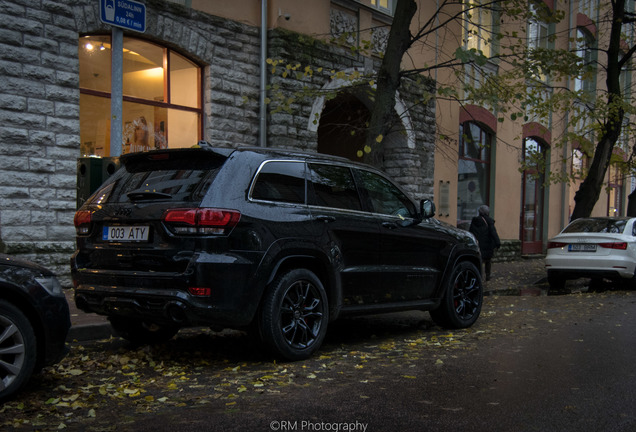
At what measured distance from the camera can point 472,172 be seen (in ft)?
65.5

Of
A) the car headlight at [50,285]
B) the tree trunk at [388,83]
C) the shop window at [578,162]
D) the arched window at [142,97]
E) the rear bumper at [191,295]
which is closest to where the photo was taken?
the car headlight at [50,285]

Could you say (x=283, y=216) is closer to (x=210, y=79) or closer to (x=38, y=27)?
(x=38, y=27)

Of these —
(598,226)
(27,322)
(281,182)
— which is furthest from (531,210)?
(27,322)

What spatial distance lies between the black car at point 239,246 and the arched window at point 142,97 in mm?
5071

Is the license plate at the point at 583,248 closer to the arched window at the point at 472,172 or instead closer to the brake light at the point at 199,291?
the arched window at the point at 472,172

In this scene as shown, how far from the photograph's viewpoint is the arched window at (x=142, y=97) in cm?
1079

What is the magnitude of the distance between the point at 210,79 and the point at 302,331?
7403mm

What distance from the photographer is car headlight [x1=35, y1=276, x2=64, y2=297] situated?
492cm

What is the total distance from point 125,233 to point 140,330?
1344mm

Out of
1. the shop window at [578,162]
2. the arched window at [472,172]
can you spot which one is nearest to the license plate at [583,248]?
the arched window at [472,172]

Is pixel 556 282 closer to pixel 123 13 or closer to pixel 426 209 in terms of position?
pixel 426 209

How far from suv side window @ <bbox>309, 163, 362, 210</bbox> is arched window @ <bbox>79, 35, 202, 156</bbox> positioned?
549cm

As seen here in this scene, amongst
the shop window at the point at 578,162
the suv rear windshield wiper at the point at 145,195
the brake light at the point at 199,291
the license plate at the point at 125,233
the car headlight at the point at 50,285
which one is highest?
the shop window at the point at 578,162

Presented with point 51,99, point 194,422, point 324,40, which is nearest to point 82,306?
point 194,422
